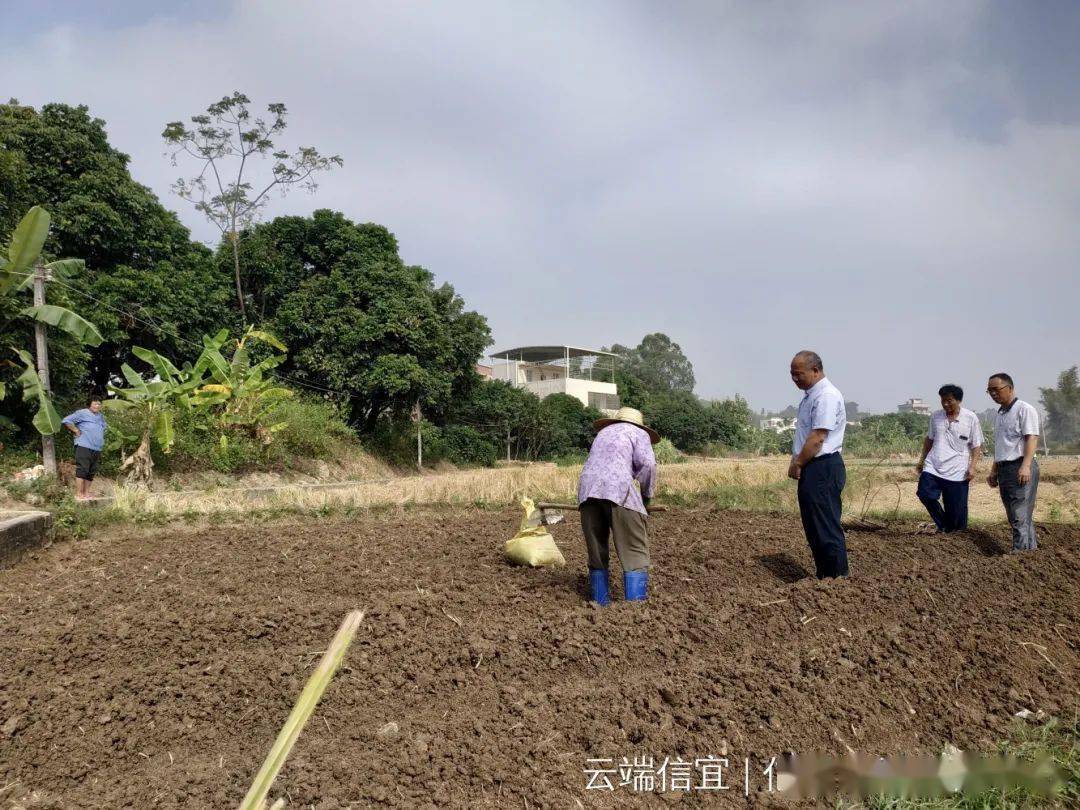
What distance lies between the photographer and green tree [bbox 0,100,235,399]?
16.9m

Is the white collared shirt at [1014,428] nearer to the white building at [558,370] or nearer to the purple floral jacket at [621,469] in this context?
the purple floral jacket at [621,469]

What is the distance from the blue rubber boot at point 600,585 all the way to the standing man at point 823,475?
1.35 meters

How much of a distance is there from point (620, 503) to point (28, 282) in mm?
9925

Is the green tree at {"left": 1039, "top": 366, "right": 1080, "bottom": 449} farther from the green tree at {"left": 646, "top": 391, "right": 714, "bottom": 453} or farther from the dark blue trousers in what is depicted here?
the dark blue trousers

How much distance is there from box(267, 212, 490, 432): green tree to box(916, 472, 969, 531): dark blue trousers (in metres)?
16.5

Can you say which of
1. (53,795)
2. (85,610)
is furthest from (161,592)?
(53,795)

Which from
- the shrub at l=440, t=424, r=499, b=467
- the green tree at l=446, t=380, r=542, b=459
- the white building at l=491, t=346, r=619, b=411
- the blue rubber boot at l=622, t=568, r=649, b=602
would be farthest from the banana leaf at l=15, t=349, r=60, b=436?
the white building at l=491, t=346, r=619, b=411

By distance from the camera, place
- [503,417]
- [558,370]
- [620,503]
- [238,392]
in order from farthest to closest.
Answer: [558,370], [503,417], [238,392], [620,503]

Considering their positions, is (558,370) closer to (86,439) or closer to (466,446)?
(466,446)

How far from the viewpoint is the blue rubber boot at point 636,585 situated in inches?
173

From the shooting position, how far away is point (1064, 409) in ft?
213

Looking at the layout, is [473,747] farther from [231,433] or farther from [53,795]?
[231,433]

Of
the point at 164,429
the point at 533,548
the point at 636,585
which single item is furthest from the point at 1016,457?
the point at 164,429

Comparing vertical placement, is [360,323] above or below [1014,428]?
above
